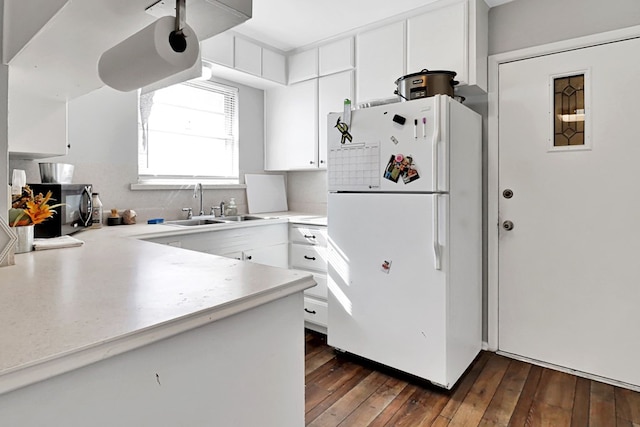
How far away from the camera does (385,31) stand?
2693 millimetres

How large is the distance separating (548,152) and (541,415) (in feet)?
5.08

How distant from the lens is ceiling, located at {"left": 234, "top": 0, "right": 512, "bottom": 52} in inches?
98.8

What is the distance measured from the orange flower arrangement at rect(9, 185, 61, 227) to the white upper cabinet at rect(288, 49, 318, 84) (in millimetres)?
2378

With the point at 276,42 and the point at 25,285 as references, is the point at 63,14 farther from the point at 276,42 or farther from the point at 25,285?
the point at 276,42

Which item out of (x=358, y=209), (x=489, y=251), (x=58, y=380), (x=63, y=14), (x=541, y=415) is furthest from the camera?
(x=489, y=251)

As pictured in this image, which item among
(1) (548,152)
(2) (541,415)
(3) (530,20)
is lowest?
(2) (541,415)

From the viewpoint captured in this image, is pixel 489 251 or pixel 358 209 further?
pixel 489 251

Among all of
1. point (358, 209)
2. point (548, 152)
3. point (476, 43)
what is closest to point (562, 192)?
point (548, 152)

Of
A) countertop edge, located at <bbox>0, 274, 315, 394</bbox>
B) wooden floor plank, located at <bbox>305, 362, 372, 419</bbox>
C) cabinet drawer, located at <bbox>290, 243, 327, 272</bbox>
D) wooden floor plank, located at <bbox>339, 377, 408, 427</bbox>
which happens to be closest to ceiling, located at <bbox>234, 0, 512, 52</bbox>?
cabinet drawer, located at <bbox>290, 243, 327, 272</bbox>

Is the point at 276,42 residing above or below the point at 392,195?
above

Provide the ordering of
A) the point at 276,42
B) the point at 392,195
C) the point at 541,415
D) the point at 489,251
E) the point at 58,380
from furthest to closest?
the point at 276,42, the point at 489,251, the point at 392,195, the point at 541,415, the point at 58,380

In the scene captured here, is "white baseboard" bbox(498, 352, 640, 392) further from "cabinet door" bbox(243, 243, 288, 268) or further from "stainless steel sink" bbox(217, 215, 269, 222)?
"stainless steel sink" bbox(217, 215, 269, 222)

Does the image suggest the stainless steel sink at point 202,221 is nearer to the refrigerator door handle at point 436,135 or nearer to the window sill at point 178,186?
the window sill at point 178,186

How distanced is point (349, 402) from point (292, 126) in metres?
2.39
